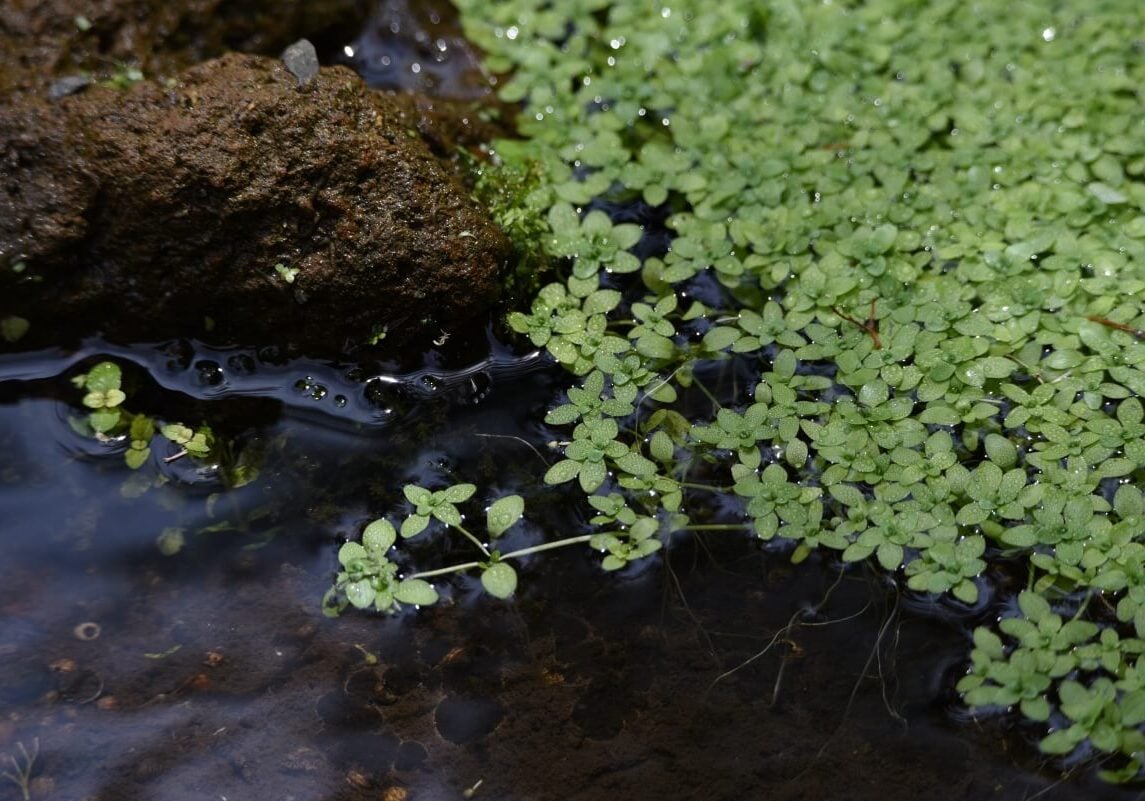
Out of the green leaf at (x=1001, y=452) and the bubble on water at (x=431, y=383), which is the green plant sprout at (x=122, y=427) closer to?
the bubble on water at (x=431, y=383)

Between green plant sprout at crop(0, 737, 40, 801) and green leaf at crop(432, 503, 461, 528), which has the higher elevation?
green leaf at crop(432, 503, 461, 528)

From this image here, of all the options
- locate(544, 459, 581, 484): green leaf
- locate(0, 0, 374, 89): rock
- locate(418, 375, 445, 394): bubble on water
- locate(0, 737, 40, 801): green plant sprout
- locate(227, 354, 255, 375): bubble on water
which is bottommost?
locate(0, 737, 40, 801): green plant sprout

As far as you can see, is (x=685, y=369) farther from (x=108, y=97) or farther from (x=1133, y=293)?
(x=108, y=97)

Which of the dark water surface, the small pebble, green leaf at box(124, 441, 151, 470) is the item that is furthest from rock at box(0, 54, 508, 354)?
green leaf at box(124, 441, 151, 470)

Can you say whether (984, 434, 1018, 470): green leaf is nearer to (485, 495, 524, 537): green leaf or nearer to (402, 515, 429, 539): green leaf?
(485, 495, 524, 537): green leaf

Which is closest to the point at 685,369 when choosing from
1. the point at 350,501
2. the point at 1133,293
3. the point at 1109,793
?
the point at 350,501

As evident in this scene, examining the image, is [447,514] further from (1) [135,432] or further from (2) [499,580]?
(1) [135,432]

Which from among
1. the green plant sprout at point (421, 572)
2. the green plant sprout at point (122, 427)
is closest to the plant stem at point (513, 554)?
the green plant sprout at point (421, 572)
